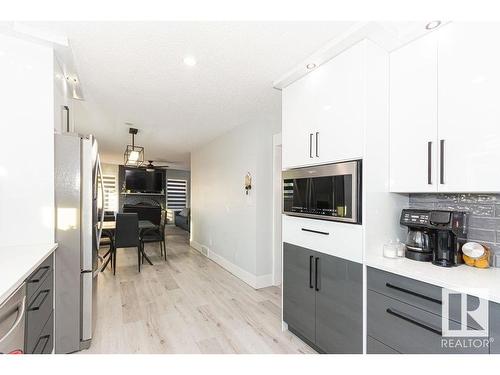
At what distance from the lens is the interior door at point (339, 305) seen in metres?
1.63

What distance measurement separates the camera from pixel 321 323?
1.89 metres

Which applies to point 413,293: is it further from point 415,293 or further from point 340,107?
point 340,107

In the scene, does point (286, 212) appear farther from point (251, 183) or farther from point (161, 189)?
point (161, 189)

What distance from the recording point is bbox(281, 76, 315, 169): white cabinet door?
204cm

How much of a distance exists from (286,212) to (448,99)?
4.65 ft

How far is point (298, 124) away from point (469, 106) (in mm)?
1140

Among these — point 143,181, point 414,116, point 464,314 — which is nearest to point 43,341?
point 464,314

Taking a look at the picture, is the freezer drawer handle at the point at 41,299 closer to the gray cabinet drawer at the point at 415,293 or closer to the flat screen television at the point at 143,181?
the gray cabinet drawer at the point at 415,293

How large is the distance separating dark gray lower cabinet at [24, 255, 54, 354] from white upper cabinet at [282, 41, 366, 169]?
1.99m

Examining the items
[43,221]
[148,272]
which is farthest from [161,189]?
[43,221]

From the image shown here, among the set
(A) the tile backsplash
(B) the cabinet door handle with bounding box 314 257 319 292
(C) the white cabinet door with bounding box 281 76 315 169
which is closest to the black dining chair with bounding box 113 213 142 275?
(C) the white cabinet door with bounding box 281 76 315 169

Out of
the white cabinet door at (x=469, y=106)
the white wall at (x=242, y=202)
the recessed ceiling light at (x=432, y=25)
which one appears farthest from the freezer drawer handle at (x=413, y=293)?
the white wall at (x=242, y=202)

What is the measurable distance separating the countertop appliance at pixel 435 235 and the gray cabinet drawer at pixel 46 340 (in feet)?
7.88

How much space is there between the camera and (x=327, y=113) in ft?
6.14
